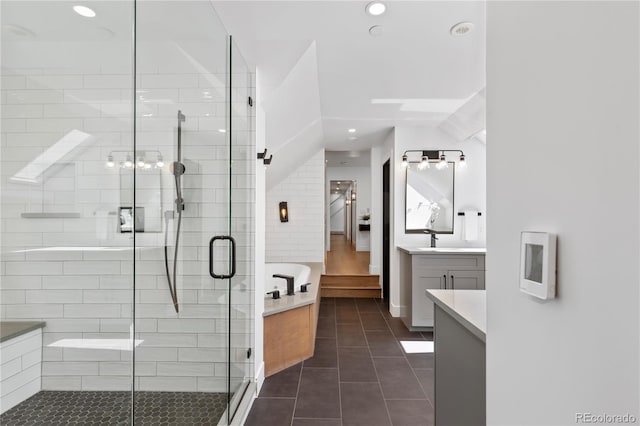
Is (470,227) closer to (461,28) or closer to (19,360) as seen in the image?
(461,28)

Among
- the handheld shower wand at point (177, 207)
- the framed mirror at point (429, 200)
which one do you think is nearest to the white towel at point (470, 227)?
the framed mirror at point (429, 200)

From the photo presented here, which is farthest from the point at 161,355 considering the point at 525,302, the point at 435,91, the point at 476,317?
the point at 435,91

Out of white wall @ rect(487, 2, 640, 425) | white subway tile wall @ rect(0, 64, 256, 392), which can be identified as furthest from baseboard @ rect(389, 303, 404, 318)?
white wall @ rect(487, 2, 640, 425)

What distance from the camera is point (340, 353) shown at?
305 cm

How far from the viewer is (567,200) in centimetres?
54

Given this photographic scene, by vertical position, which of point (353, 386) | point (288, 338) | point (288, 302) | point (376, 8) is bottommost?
point (353, 386)

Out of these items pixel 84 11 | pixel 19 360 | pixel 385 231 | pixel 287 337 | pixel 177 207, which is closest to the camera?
pixel 19 360

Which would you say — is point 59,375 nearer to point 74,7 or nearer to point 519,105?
point 74,7

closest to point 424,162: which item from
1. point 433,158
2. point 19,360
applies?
point 433,158

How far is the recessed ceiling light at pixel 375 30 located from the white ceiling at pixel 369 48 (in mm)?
28

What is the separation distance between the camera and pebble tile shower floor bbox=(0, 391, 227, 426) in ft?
3.85

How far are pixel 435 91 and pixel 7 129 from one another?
3.08 m

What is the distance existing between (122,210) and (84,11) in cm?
84

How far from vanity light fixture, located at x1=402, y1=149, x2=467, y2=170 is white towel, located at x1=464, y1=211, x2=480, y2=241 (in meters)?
0.67
